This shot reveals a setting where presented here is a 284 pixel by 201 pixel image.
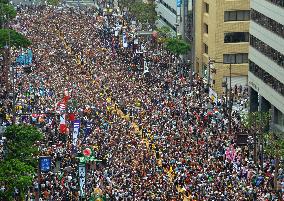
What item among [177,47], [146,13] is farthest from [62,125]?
[146,13]

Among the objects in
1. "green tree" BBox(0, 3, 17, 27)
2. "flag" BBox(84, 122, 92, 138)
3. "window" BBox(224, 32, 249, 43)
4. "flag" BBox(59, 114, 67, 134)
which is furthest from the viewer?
"green tree" BBox(0, 3, 17, 27)

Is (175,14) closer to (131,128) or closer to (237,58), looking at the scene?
(237,58)

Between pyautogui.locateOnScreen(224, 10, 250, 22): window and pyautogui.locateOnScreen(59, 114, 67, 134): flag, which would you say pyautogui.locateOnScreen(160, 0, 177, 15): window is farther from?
→ pyautogui.locateOnScreen(59, 114, 67, 134): flag

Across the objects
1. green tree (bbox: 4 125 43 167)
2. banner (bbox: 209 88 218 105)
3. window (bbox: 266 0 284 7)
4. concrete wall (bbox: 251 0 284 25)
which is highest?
window (bbox: 266 0 284 7)

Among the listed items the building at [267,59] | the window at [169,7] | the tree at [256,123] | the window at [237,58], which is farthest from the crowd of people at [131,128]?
the window at [169,7]

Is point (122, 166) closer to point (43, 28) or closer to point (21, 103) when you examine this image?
point (21, 103)

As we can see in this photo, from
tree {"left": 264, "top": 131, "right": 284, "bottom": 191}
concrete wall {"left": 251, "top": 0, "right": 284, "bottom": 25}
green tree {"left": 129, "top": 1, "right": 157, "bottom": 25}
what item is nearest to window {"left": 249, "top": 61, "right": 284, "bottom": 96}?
concrete wall {"left": 251, "top": 0, "right": 284, "bottom": 25}

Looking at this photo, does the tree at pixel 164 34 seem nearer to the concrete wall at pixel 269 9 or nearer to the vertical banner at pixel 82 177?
the concrete wall at pixel 269 9
